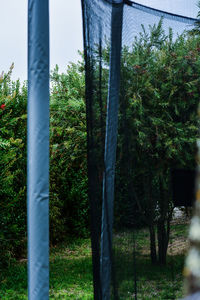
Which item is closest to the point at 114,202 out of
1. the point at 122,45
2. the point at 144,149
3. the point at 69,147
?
the point at 144,149

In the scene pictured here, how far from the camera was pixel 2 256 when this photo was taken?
4.18 metres

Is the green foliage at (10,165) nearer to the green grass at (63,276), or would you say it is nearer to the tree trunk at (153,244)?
the green grass at (63,276)

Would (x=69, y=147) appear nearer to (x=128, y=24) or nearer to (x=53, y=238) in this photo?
(x=53, y=238)

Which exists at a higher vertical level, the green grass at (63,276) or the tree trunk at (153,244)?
the tree trunk at (153,244)

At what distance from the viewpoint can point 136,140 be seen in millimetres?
2141

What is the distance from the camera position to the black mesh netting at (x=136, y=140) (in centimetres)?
202

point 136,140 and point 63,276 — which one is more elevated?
point 136,140

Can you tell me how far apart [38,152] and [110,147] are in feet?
1.78

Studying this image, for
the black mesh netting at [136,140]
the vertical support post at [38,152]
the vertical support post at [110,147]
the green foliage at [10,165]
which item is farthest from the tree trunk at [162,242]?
the green foliage at [10,165]

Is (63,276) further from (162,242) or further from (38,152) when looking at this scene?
(38,152)

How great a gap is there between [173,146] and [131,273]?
0.72 metres

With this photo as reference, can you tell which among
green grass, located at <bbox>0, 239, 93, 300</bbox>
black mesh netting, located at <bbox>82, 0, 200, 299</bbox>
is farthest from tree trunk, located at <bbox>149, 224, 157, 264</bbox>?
green grass, located at <bbox>0, 239, 93, 300</bbox>

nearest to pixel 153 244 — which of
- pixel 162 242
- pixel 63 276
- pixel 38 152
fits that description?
pixel 162 242

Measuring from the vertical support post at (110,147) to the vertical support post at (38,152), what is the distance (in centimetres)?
45
